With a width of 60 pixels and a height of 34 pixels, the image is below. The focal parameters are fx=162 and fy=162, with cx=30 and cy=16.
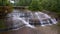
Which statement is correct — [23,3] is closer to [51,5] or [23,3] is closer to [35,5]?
[35,5]

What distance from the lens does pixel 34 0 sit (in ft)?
37.3

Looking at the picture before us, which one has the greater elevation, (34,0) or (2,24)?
(34,0)

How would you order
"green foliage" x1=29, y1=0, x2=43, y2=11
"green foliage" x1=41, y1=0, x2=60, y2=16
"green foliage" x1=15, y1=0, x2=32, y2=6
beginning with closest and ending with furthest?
1. "green foliage" x1=29, y1=0, x2=43, y2=11
2. "green foliage" x1=41, y1=0, x2=60, y2=16
3. "green foliage" x1=15, y1=0, x2=32, y2=6

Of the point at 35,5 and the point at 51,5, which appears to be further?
the point at 51,5

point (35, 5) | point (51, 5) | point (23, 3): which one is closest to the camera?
point (35, 5)

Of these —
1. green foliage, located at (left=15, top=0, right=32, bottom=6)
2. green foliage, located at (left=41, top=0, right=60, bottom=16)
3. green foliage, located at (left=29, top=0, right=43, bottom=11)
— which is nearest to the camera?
green foliage, located at (left=29, top=0, right=43, bottom=11)

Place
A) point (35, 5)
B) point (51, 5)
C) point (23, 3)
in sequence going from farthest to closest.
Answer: point (23, 3) < point (51, 5) < point (35, 5)

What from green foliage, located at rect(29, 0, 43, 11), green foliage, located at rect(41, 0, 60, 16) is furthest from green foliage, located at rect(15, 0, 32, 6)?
green foliage, located at rect(41, 0, 60, 16)

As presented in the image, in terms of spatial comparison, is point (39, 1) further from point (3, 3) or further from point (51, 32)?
point (51, 32)

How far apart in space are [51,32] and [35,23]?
2.02 m

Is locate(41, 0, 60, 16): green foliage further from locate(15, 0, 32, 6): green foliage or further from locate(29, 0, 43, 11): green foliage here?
locate(15, 0, 32, 6): green foliage

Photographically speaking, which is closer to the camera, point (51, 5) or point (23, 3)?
point (51, 5)

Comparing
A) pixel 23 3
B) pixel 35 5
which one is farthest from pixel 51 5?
pixel 23 3

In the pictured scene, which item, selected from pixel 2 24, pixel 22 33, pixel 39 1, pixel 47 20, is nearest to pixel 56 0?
pixel 39 1
